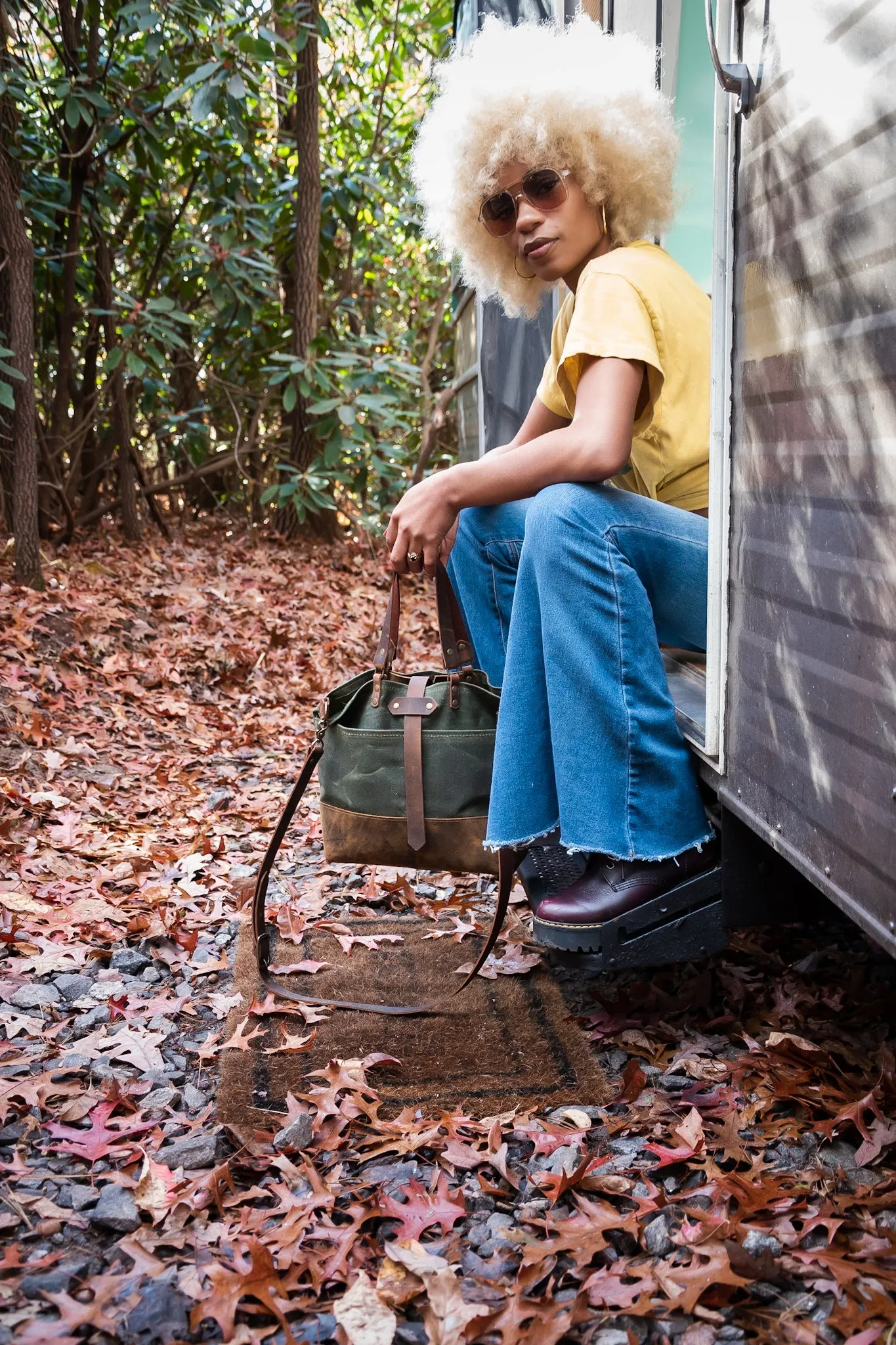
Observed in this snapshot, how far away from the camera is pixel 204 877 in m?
2.92

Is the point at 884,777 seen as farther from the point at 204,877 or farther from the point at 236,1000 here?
the point at 204,877

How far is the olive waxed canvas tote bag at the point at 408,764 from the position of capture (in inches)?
82.5

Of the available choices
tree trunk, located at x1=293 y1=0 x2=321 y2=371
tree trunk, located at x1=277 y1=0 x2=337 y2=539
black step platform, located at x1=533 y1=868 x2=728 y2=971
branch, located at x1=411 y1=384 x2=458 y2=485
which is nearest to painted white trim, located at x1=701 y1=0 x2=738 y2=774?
black step platform, located at x1=533 y1=868 x2=728 y2=971

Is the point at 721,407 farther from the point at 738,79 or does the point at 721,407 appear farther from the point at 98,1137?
the point at 98,1137

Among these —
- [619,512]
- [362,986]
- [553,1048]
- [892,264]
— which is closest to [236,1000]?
[362,986]

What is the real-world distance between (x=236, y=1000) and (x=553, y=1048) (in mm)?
669

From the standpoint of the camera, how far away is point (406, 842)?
2.14 m

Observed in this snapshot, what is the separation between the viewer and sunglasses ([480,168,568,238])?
230 cm

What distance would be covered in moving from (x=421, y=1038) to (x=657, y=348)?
137 centimetres

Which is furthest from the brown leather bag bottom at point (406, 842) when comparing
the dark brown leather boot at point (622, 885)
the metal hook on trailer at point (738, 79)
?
the metal hook on trailer at point (738, 79)

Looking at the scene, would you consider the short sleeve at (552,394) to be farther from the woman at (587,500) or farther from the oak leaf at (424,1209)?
the oak leaf at (424,1209)

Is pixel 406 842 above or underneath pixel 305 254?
underneath

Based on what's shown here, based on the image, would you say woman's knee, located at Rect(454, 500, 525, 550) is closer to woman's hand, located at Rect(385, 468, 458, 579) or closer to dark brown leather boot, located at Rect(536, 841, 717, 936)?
woman's hand, located at Rect(385, 468, 458, 579)

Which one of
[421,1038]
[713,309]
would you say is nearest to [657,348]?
[713,309]
